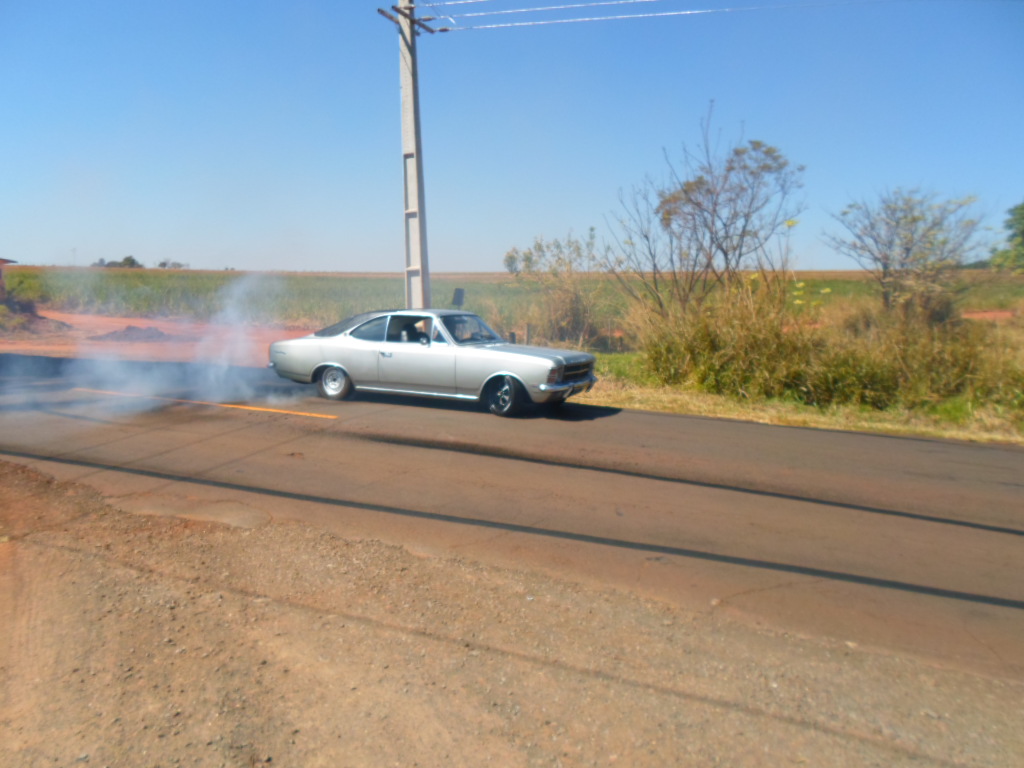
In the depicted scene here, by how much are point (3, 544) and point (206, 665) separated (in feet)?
8.64

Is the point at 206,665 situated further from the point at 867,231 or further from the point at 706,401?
the point at 867,231

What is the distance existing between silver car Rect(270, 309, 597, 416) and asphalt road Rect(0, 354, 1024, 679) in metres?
0.39

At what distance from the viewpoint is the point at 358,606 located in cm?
458

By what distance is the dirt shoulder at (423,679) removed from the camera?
3.27 meters

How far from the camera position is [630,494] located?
23.3 ft

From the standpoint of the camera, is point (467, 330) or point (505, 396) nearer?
point (505, 396)

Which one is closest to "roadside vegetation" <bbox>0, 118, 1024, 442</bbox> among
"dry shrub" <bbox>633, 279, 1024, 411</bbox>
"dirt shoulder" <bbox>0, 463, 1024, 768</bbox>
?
"dry shrub" <bbox>633, 279, 1024, 411</bbox>

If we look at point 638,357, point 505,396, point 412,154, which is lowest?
point 505,396

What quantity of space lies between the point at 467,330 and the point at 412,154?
5.36 m

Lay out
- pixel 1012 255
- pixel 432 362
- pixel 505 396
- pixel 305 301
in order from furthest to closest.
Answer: pixel 305 301, pixel 1012 255, pixel 432 362, pixel 505 396

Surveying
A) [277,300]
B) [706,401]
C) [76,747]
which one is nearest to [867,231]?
[706,401]

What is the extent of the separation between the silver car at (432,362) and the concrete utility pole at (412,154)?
3.65 m

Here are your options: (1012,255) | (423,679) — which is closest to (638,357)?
(1012,255)

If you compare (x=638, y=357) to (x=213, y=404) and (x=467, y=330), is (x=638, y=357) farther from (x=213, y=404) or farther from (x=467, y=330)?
(x=213, y=404)
